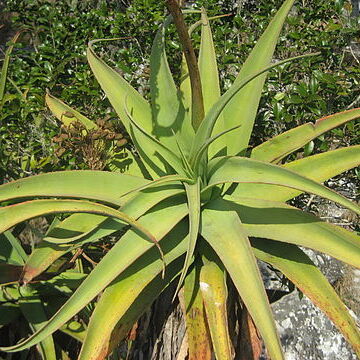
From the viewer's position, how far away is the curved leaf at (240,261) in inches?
51.5

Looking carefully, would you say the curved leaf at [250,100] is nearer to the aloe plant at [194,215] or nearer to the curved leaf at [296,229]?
the aloe plant at [194,215]

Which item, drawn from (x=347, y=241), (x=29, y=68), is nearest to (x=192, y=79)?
(x=347, y=241)

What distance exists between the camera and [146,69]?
225 centimetres

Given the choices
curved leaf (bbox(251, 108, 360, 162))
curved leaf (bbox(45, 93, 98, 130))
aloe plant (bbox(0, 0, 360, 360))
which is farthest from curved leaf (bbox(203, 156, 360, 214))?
curved leaf (bbox(45, 93, 98, 130))

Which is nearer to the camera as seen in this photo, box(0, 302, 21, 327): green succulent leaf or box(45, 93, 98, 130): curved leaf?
box(45, 93, 98, 130): curved leaf

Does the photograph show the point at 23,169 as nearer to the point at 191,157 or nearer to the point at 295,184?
the point at 191,157

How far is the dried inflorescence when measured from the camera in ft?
5.90

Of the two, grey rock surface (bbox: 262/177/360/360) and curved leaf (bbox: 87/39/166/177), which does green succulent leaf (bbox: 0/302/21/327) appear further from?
grey rock surface (bbox: 262/177/360/360)

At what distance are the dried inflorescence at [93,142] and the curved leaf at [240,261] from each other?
447 mm

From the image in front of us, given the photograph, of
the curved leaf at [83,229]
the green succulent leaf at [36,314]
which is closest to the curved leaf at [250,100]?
the curved leaf at [83,229]

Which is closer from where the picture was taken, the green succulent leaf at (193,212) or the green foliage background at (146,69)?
the green succulent leaf at (193,212)

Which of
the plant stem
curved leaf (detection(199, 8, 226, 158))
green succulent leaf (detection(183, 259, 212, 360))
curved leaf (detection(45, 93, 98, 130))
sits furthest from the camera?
curved leaf (detection(45, 93, 98, 130))

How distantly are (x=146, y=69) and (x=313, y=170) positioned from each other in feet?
3.07

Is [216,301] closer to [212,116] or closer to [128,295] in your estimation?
[128,295]
